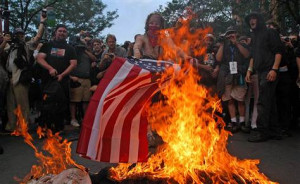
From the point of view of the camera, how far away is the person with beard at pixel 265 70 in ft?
21.8

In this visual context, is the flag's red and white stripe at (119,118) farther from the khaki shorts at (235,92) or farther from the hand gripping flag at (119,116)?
the khaki shorts at (235,92)

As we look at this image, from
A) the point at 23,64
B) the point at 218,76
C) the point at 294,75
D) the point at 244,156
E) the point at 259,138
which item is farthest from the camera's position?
the point at 218,76

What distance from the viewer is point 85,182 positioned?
3389 millimetres

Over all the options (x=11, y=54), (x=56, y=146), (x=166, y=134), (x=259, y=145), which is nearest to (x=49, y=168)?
(x=56, y=146)

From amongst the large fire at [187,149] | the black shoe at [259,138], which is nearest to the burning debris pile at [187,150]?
the large fire at [187,149]

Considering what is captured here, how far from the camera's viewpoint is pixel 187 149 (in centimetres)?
409

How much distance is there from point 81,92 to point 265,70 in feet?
13.6

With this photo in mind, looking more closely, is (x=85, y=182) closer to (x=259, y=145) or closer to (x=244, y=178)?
(x=244, y=178)

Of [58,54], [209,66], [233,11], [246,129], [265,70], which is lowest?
[246,129]

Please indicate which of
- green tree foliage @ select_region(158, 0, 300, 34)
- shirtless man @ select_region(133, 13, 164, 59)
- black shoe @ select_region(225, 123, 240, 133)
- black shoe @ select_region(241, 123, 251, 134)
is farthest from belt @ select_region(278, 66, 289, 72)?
shirtless man @ select_region(133, 13, 164, 59)

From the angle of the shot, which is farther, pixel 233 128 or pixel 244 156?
pixel 233 128

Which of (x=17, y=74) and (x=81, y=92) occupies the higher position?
(x=17, y=74)

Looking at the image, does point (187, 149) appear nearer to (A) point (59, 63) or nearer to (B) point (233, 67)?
(B) point (233, 67)

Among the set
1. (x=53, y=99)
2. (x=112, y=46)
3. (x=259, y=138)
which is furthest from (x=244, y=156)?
(x=112, y=46)
